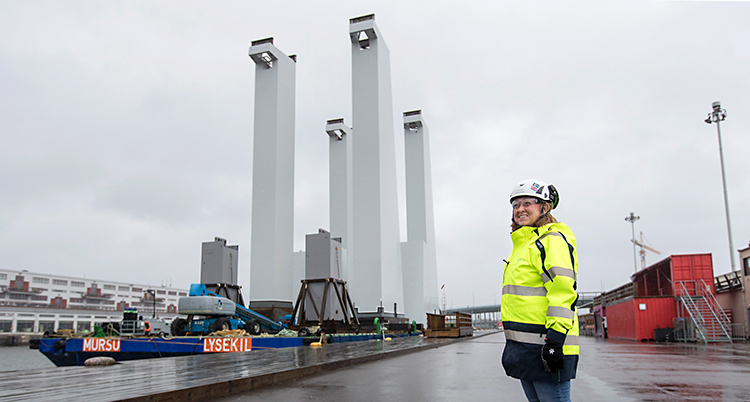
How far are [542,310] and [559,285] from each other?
0.18 m

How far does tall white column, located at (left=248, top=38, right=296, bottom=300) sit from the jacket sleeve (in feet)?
82.1

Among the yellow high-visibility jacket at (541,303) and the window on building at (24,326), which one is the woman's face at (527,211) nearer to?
the yellow high-visibility jacket at (541,303)

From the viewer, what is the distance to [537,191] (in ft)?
9.09

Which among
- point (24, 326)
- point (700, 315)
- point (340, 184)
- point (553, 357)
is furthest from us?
point (24, 326)

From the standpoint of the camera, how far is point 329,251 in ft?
78.2

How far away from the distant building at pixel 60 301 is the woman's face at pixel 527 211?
63060 mm

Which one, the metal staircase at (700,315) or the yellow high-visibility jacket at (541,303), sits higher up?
the yellow high-visibility jacket at (541,303)

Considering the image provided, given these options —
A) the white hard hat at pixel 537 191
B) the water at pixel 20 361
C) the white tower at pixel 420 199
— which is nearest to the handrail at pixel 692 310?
the white tower at pixel 420 199

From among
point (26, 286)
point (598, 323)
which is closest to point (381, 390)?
point (598, 323)

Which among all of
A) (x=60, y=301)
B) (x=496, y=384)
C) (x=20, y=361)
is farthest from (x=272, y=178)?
(x=60, y=301)

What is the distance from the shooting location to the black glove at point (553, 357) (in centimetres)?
225

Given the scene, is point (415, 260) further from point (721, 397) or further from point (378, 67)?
point (721, 397)

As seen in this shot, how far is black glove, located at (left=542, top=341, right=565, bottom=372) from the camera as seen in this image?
2.25 meters

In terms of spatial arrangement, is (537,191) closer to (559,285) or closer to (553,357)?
(559,285)
